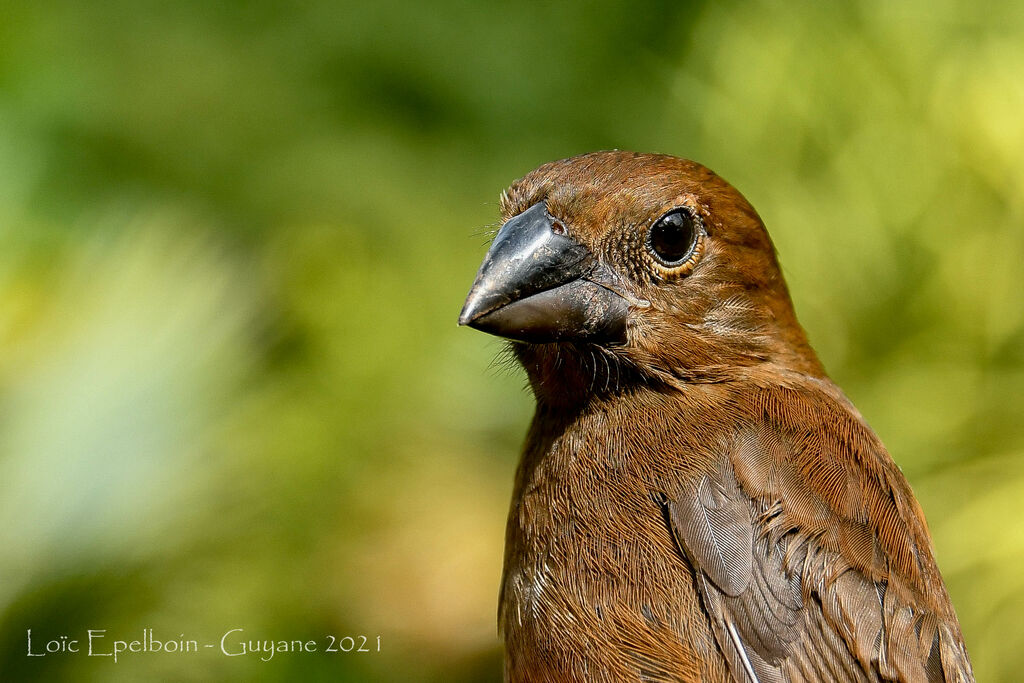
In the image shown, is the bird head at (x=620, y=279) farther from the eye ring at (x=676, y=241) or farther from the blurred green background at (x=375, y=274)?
the blurred green background at (x=375, y=274)

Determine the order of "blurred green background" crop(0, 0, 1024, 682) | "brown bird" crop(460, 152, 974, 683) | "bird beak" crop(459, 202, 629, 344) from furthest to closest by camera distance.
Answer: "blurred green background" crop(0, 0, 1024, 682)
"bird beak" crop(459, 202, 629, 344)
"brown bird" crop(460, 152, 974, 683)

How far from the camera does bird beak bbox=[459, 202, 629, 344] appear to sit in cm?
225

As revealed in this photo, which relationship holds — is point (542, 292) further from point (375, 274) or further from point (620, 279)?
point (375, 274)

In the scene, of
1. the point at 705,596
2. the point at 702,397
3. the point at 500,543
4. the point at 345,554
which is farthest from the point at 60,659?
the point at 500,543

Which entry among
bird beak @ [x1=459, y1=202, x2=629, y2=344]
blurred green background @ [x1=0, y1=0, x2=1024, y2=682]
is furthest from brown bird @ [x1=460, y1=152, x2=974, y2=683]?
blurred green background @ [x1=0, y1=0, x2=1024, y2=682]

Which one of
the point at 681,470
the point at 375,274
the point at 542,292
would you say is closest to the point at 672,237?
the point at 542,292

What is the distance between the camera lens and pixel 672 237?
2.37 metres

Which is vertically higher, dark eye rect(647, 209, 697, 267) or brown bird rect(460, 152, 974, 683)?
dark eye rect(647, 209, 697, 267)

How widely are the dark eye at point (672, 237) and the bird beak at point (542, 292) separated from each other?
0.43 feet

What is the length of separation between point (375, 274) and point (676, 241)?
223cm

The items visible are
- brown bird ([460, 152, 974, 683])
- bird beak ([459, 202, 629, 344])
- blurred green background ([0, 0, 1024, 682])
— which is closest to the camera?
brown bird ([460, 152, 974, 683])

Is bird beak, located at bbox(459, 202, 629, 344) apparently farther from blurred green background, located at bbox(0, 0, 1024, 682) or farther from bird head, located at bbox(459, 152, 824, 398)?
blurred green background, located at bbox(0, 0, 1024, 682)

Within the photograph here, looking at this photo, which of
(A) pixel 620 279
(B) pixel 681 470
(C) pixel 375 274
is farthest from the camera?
(C) pixel 375 274

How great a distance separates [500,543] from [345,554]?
64cm
